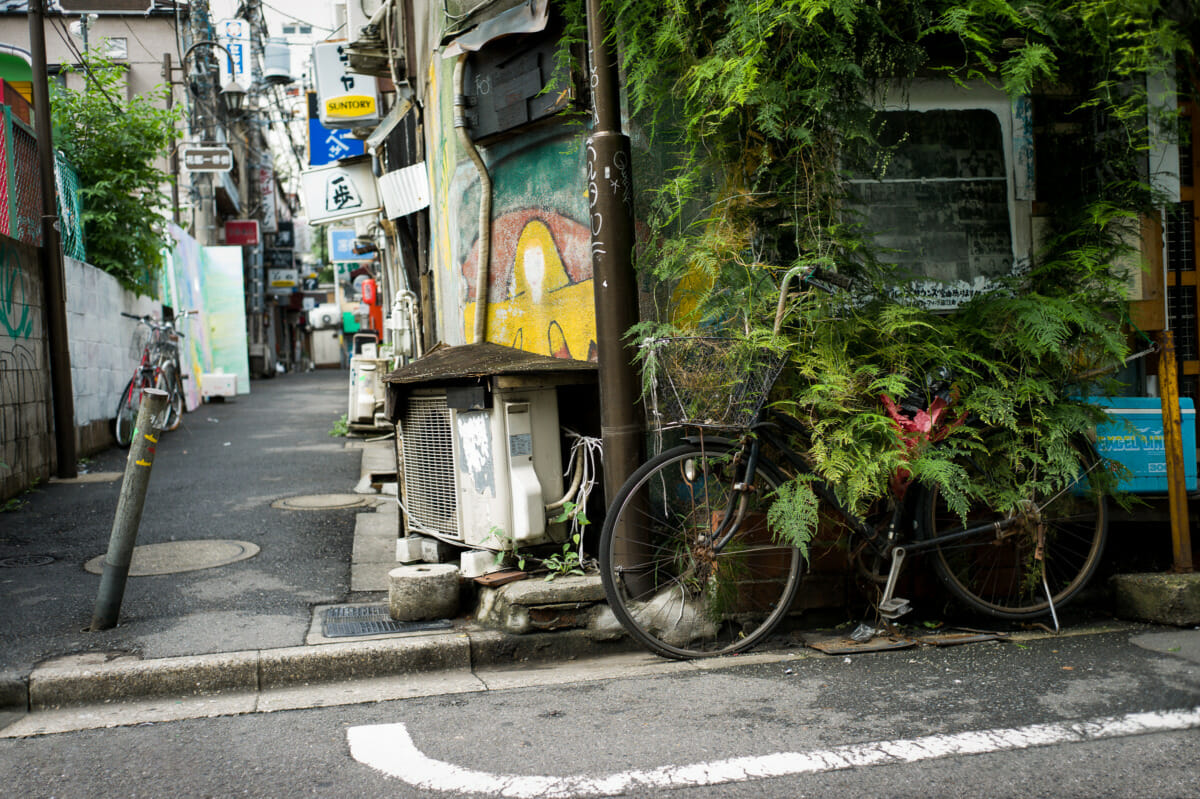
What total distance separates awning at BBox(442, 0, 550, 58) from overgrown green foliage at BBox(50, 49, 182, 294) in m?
7.19

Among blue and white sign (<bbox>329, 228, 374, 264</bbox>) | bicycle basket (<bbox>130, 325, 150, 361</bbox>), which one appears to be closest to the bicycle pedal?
bicycle basket (<bbox>130, 325, 150, 361</bbox>)

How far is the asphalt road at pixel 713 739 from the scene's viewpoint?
9.07 ft

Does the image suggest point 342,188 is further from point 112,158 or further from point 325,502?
point 325,502

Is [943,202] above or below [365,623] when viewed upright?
above

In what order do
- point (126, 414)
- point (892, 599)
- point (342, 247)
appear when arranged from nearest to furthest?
1. point (892, 599)
2. point (126, 414)
3. point (342, 247)

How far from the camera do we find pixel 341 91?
12.3 meters

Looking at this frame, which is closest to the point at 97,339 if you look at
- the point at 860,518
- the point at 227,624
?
the point at 227,624

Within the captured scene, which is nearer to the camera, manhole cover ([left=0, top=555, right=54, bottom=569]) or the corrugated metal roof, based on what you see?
the corrugated metal roof

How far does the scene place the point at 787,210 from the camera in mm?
4457

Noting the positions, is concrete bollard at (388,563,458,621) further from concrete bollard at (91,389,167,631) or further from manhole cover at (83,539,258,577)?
manhole cover at (83,539,258,577)

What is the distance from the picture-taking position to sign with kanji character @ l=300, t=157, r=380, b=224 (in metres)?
12.3

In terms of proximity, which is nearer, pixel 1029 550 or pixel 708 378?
pixel 708 378

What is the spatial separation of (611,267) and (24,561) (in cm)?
446

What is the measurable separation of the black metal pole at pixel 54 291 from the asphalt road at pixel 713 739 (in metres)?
6.57
